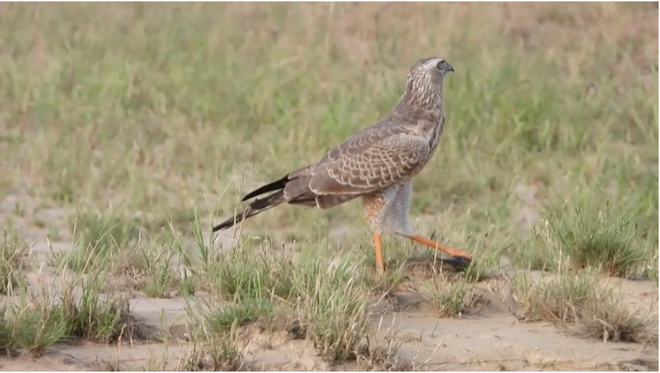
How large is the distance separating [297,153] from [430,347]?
4723 millimetres

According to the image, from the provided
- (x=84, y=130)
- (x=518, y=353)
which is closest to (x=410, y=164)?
(x=518, y=353)

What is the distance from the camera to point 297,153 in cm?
1055

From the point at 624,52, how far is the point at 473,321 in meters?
6.67

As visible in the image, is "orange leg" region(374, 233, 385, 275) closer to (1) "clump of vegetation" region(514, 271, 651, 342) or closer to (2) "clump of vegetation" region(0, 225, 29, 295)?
(1) "clump of vegetation" region(514, 271, 651, 342)

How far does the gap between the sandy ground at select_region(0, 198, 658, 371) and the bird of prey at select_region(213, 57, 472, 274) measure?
1.91ft

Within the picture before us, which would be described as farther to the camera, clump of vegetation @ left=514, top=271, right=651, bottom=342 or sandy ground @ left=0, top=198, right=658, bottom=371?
clump of vegetation @ left=514, top=271, right=651, bottom=342

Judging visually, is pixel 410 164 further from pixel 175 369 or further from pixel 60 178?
pixel 60 178

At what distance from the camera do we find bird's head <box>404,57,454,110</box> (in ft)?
24.2

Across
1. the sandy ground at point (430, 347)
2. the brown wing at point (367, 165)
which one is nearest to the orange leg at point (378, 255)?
the sandy ground at point (430, 347)

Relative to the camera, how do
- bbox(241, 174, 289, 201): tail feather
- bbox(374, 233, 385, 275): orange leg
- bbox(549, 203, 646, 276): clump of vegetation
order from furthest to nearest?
bbox(549, 203, 646, 276): clump of vegetation
bbox(241, 174, 289, 201): tail feather
bbox(374, 233, 385, 275): orange leg

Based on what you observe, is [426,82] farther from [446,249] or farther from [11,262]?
[11,262]

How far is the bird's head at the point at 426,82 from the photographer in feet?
24.2

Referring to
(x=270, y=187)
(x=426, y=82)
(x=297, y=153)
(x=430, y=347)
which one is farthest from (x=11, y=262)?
(x=297, y=153)

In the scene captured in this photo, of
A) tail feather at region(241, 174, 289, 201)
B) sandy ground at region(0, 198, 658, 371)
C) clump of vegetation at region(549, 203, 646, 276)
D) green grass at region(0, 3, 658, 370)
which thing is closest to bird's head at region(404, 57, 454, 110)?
green grass at region(0, 3, 658, 370)
